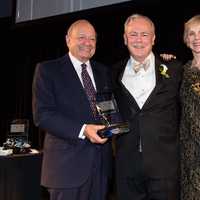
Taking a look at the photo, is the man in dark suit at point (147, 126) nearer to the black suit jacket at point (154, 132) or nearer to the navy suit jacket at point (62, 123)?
the black suit jacket at point (154, 132)

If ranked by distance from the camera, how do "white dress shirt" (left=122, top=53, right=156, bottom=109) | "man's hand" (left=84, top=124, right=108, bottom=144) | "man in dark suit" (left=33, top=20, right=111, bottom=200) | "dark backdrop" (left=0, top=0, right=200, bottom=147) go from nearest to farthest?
1. "man's hand" (left=84, top=124, right=108, bottom=144)
2. "man in dark suit" (left=33, top=20, right=111, bottom=200)
3. "white dress shirt" (left=122, top=53, right=156, bottom=109)
4. "dark backdrop" (left=0, top=0, right=200, bottom=147)

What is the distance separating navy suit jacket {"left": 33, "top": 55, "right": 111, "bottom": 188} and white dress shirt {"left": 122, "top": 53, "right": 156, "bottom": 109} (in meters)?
0.27

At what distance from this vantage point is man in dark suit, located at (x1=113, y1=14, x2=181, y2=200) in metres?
1.97

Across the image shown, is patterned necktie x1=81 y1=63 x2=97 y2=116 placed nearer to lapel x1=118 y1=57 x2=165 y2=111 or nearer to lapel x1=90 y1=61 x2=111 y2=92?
lapel x1=90 y1=61 x2=111 y2=92

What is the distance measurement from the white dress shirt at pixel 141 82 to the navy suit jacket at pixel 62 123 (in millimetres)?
266

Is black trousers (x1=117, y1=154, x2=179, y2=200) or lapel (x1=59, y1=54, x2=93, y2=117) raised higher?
lapel (x1=59, y1=54, x2=93, y2=117)

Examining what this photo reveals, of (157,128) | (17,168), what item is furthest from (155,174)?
(17,168)

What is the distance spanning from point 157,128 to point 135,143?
0.14 m

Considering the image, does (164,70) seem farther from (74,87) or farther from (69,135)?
(69,135)

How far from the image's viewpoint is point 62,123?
6.25ft

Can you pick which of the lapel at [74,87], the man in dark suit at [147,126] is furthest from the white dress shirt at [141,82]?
the lapel at [74,87]

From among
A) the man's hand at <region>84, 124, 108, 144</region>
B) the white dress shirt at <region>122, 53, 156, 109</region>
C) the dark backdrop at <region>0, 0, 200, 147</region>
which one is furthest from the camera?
the dark backdrop at <region>0, 0, 200, 147</region>

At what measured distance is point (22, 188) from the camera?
294 centimetres

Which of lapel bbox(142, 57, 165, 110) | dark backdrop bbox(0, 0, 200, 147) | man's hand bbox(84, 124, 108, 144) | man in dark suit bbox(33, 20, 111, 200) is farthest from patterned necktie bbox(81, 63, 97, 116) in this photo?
dark backdrop bbox(0, 0, 200, 147)
